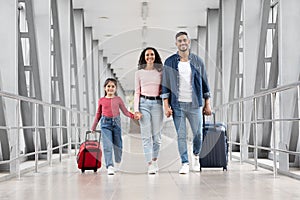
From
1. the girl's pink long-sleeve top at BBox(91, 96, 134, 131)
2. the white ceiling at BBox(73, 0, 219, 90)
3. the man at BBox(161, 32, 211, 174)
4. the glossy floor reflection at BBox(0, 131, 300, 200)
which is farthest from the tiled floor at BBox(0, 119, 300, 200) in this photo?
the white ceiling at BBox(73, 0, 219, 90)

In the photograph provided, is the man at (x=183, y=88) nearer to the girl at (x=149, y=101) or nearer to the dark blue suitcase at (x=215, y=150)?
the girl at (x=149, y=101)

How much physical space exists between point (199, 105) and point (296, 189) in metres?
1.59

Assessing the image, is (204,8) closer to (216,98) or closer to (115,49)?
(216,98)

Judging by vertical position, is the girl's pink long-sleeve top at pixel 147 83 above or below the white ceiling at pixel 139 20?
below

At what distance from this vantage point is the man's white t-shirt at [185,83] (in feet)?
19.2

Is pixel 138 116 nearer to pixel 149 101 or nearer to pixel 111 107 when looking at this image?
pixel 149 101

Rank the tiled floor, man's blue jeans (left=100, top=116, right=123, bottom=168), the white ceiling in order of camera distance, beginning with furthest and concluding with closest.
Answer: the white ceiling, man's blue jeans (left=100, top=116, right=123, bottom=168), the tiled floor

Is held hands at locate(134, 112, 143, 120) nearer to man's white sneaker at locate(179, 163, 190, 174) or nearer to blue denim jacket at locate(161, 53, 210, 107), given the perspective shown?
blue denim jacket at locate(161, 53, 210, 107)

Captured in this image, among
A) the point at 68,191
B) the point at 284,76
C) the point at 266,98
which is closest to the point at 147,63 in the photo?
the point at 284,76

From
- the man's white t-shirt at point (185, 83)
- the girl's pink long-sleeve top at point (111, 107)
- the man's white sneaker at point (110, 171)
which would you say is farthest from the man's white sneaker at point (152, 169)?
the man's white t-shirt at point (185, 83)

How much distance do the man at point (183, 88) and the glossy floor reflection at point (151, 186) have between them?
0.53m

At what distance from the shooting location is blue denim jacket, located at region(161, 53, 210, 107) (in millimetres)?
5840

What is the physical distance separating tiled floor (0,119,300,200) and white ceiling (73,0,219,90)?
6.70m

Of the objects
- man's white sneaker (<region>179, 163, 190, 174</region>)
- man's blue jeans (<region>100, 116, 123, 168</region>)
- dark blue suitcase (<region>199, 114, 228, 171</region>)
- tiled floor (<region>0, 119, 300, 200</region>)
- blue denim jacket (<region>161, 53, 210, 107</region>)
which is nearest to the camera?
tiled floor (<region>0, 119, 300, 200</region>)
